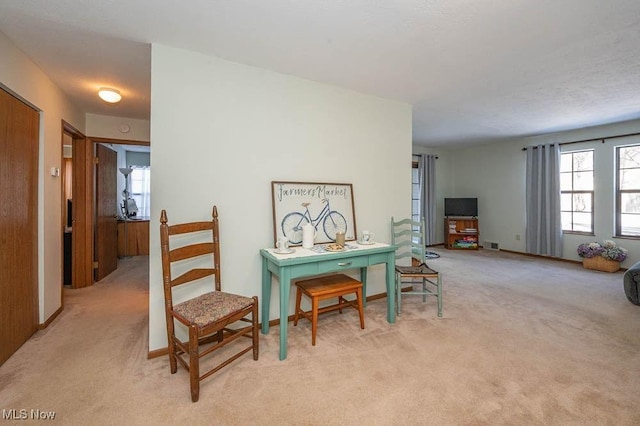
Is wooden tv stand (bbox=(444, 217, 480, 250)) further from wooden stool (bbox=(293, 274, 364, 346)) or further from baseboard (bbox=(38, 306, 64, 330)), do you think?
baseboard (bbox=(38, 306, 64, 330))

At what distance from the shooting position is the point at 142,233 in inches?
225

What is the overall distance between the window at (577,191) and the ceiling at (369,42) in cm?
203

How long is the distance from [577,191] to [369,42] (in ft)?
17.2

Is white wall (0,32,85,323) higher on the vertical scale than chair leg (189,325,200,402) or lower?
higher

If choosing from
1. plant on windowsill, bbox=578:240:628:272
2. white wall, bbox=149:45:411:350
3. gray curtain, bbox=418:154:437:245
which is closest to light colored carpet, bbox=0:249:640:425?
white wall, bbox=149:45:411:350

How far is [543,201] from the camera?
5.23 m

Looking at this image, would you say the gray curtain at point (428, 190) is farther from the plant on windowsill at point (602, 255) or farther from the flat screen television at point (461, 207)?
the plant on windowsill at point (602, 255)

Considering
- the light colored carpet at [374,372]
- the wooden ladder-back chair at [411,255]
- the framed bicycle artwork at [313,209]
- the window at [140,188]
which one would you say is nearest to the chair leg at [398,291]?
the wooden ladder-back chair at [411,255]

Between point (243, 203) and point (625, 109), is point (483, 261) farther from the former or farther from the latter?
point (243, 203)

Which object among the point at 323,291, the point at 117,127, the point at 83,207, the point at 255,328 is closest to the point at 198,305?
the point at 255,328

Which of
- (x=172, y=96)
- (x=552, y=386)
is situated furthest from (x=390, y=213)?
(x=172, y=96)

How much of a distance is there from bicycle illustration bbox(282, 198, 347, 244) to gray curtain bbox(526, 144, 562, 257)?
4584mm

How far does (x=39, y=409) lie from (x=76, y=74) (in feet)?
8.70

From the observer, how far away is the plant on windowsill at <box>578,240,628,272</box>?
4297 millimetres
